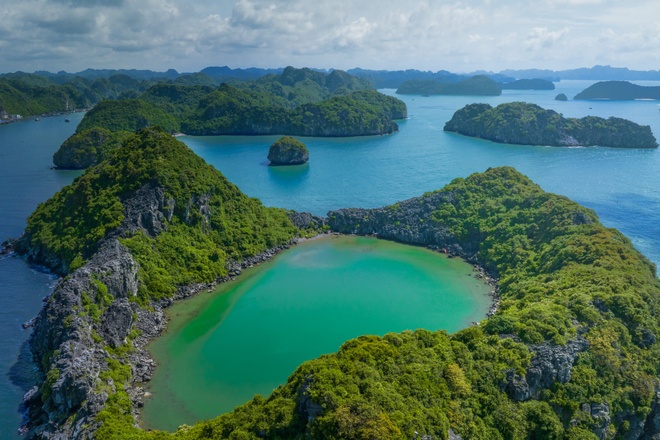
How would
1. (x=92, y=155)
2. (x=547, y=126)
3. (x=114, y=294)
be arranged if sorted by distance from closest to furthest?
(x=114, y=294) → (x=92, y=155) → (x=547, y=126)

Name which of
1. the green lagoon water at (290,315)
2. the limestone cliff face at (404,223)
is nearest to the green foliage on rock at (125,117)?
the limestone cliff face at (404,223)

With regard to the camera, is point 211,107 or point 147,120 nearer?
point 147,120

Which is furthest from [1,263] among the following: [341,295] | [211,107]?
[211,107]

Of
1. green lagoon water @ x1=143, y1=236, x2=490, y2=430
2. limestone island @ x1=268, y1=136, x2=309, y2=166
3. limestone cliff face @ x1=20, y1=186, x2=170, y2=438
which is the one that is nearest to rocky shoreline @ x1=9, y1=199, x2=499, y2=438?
limestone cliff face @ x1=20, y1=186, x2=170, y2=438

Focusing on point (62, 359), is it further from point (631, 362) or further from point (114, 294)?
point (631, 362)

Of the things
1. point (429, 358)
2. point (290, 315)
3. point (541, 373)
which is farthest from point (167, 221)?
point (541, 373)

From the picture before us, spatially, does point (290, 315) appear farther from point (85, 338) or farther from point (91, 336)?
point (85, 338)

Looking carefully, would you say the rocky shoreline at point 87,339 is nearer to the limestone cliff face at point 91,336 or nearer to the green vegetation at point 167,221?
the limestone cliff face at point 91,336

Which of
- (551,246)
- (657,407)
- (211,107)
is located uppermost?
(211,107)
